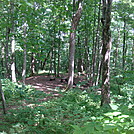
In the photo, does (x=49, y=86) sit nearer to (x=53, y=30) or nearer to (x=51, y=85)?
(x=51, y=85)

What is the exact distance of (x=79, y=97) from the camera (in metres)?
8.08

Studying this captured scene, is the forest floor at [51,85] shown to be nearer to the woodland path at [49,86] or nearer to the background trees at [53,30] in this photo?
the woodland path at [49,86]

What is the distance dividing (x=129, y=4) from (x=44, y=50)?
12.3 m

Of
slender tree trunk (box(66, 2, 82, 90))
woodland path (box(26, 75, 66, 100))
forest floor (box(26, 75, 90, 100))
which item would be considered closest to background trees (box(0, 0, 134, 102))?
slender tree trunk (box(66, 2, 82, 90))

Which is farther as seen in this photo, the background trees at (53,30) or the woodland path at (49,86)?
the woodland path at (49,86)

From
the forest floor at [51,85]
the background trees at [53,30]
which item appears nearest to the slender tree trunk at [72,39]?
the background trees at [53,30]

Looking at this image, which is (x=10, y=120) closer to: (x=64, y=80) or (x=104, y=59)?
(x=104, y=59)

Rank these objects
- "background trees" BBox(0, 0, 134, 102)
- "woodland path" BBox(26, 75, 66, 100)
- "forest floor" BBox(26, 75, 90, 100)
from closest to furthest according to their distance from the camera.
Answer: "background trees" BBox(0, 0, 134, 102)
"woodland path" BBox(26, 75, 66, 100)
"forest floor" BBox(26, 75, 90, 100)

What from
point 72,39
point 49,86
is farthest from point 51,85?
point 72,39

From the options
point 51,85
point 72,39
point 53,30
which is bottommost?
point 51,85

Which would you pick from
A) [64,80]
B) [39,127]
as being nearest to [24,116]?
[39,127]

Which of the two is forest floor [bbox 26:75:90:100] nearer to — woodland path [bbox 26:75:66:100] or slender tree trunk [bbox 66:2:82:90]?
woodland path [bbox 26:75:66:100]

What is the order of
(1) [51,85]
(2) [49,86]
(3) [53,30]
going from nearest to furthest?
(2) [49,86]
(3) [53,30]
(1) [51,85]

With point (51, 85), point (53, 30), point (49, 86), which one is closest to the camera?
point (49, 86)
